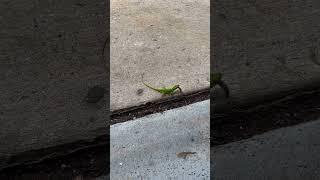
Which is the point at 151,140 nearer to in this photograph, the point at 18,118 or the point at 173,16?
the point at 18,118

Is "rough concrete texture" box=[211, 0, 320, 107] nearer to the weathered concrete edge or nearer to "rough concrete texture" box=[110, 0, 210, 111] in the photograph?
the weathered concrete edge

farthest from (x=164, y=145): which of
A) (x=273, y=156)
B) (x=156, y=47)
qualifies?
(x=156, y=47)

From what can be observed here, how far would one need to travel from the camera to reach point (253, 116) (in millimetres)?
3121

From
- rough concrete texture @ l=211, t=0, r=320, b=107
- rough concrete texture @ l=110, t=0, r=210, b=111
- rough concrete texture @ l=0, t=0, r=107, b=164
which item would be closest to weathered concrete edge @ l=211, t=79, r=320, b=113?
rough concrete texture @ l=211, t=0, r=320, b=107

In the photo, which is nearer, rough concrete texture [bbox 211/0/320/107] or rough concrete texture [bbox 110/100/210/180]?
rough concrete texture [bbox 110/100/210/180]

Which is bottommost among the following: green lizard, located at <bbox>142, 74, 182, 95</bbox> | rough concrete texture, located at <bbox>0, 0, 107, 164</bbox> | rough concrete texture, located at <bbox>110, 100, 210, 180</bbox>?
rough concrete texture, located at <bbox>110, 100, 210, 180</bbox>

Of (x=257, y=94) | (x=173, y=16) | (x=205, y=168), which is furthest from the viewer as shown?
(x=173, y=16)

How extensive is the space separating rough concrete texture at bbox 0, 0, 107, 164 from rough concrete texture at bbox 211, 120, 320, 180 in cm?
56

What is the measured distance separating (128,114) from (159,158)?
1.11ft

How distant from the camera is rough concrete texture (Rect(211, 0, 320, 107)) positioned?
317cm

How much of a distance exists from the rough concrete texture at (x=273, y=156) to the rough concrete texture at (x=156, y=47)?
0.45m

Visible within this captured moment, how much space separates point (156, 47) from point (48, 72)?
0.76m

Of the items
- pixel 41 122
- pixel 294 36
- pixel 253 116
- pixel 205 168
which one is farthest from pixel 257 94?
pixel 41 122

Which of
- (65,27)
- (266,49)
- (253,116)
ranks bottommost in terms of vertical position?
(253,116)
